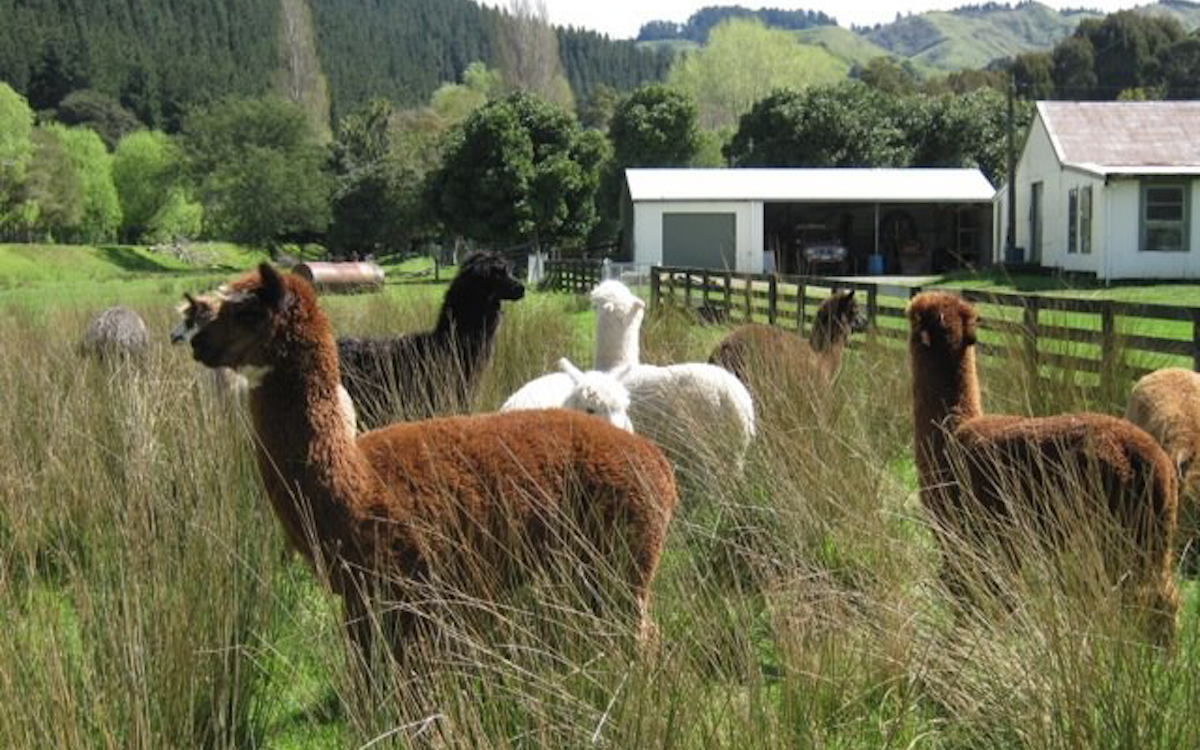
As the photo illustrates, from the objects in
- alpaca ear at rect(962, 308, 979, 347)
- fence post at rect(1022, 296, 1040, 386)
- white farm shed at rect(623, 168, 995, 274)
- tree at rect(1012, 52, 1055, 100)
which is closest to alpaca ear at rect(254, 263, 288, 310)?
alpaca ear at rect(962, 308, 979, 347)

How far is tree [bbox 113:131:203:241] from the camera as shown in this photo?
8631 centimetres

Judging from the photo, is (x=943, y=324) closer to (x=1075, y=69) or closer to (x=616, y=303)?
(x=616, y=303)

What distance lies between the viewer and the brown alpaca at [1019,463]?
376 centimetres

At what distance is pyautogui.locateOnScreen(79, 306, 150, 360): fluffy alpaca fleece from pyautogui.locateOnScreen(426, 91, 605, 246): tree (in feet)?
98.0

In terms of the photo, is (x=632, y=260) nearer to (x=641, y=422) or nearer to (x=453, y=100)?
(x=641, y=422)

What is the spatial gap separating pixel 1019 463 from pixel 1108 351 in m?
3.53

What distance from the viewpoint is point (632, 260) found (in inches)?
1463

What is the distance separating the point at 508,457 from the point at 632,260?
33.7 meters

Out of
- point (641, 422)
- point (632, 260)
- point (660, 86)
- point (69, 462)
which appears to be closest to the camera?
point (69, 462)

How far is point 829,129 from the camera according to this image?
155ft

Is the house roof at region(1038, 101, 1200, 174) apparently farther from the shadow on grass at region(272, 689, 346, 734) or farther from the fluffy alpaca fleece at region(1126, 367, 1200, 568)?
the shadow on grass at region(272, 689, 346, 734)

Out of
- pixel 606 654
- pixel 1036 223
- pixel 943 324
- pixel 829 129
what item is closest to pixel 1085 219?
pixel 1036 223

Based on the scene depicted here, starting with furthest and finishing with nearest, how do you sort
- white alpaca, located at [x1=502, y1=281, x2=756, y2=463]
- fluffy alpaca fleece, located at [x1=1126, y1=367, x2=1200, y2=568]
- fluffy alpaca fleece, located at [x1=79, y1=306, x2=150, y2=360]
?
fluffy alpaca fleece, located at [x1=79, y1=306, x2=150, y2=360]
white alpaca, located at [x1=502, y1=281, x2=756, y2=463]
fluffy alpaca fleece, located at [x1=1126, y1=367, x2=1200, y2=568]

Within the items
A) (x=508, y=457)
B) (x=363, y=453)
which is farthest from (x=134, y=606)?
(x=508, y=457)
